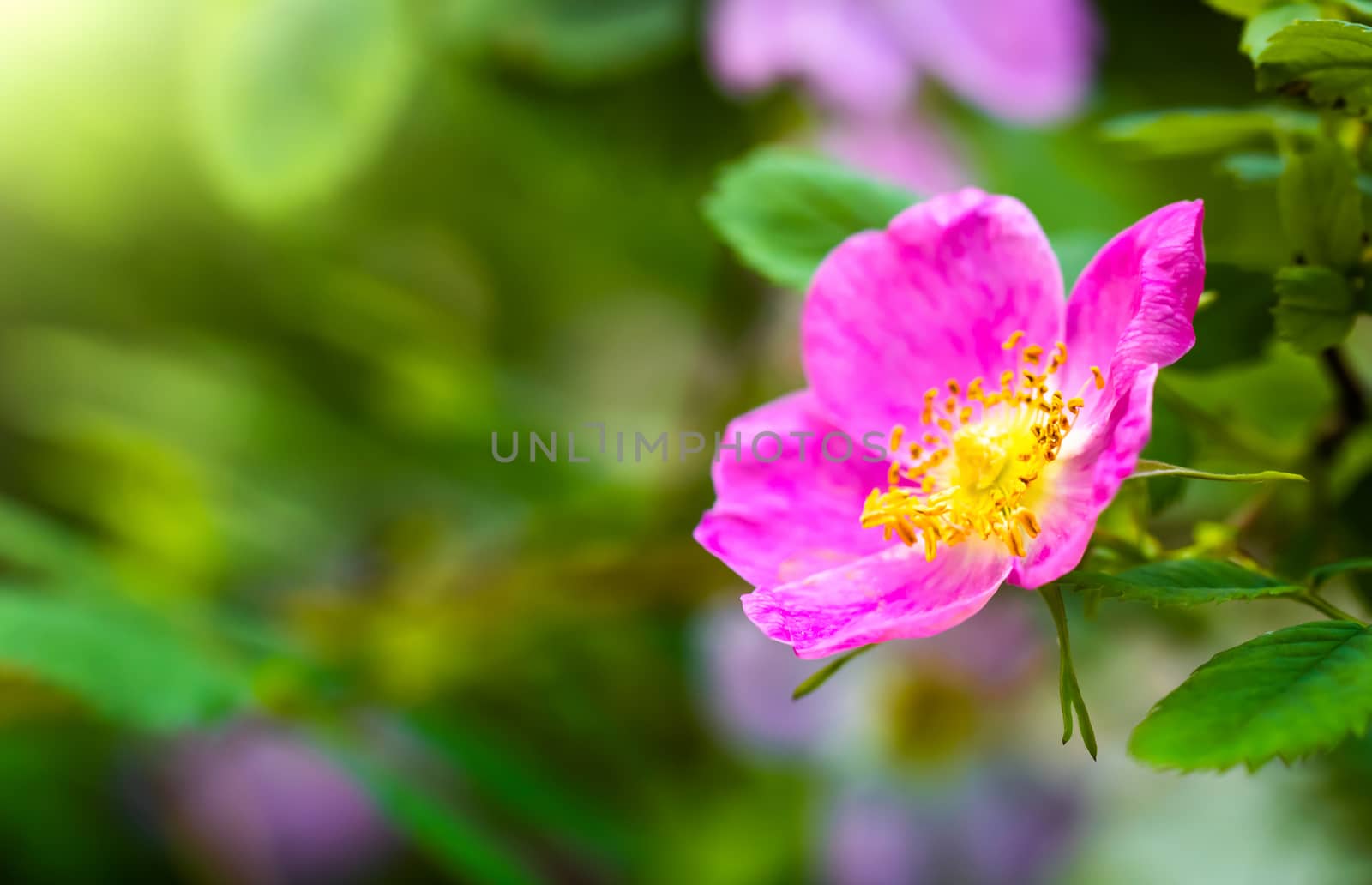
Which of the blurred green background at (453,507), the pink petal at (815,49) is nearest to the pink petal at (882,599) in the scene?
the blurred green background at (453,507)

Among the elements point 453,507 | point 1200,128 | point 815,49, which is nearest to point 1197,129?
point 1200,128

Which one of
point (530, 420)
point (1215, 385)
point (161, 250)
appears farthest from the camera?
point (161, 250)

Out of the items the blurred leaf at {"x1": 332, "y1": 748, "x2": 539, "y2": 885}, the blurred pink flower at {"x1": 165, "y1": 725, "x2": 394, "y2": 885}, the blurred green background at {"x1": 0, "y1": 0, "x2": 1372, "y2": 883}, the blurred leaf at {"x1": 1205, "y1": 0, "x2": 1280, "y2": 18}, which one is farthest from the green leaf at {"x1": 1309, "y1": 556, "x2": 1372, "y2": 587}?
the blurred pink flower at {"x1": 165, "y1": 725, "x2": 394, "y2": 885}

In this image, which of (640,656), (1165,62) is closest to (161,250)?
(640,656)

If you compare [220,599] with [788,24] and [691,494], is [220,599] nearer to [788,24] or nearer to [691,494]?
[691,494]

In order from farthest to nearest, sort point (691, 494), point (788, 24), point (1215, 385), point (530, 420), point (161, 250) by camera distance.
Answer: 1. point (161, 250)
2. point (530, 420)
3. point (691, 494)
4. point (788, 24)
5. point (1215, 385)

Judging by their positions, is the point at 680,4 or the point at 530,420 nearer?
the point at 680,4

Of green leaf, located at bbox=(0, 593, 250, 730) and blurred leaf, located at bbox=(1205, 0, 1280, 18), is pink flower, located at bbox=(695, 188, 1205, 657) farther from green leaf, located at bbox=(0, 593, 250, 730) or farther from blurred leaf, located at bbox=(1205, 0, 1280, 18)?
green leaf, located at bbox=(0, 593, 250, 730)
